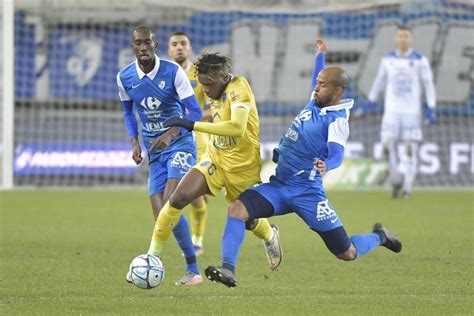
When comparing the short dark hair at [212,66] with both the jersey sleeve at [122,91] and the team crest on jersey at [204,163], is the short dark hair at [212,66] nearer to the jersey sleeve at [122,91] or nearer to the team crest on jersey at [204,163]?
the team crest on jersey at [204,163]

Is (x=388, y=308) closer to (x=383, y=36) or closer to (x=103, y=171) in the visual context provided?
(x=103, y=171)

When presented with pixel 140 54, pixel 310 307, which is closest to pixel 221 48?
pixel 140 54

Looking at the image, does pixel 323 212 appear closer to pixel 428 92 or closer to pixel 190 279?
pixel 190 279

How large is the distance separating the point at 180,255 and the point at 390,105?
8183 mm

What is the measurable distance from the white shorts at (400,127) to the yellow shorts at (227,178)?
393 inches

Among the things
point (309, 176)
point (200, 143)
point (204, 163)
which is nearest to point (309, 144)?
point (309, 176)

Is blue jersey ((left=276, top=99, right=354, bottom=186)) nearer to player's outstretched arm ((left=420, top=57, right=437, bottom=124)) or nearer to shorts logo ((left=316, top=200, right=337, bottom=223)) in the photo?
shorts logo ((left=316, top=200, right=337, bottom=223))

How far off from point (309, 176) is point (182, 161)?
1459 millimetres

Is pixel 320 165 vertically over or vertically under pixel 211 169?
over

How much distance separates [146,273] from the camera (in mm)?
8086

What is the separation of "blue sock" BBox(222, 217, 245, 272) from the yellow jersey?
61 centimetres

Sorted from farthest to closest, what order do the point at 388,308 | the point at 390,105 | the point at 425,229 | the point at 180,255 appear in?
1. the point at 390,105
2. the point at 425,229
3. the point at 180,255
4. the point at 388,308

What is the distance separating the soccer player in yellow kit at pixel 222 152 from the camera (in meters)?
8.31

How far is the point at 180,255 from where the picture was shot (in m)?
11.1
